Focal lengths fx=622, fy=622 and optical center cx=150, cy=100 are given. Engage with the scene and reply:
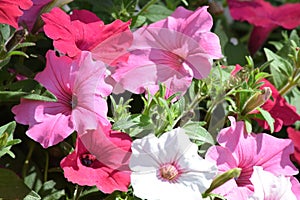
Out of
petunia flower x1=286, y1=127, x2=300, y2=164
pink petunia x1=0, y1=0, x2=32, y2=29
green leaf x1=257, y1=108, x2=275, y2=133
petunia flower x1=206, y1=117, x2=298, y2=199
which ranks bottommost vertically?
petunia flower x1=286, y1=127, x2=300, y2=164

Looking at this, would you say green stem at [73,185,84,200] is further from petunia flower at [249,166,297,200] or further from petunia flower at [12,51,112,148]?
petunia flower at [249,166,297,200]

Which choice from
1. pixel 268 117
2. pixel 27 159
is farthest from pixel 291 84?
pixel 27 159

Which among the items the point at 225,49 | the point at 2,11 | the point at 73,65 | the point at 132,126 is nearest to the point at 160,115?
the point at 132,126

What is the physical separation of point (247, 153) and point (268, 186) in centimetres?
9

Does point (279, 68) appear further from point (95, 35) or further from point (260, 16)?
point (95, 35)

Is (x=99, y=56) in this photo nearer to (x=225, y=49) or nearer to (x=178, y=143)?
(x=178, y=143)

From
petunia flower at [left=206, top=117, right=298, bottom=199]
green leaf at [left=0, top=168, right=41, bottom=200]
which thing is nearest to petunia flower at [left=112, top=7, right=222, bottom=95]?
petunia flower at [left=206, top=117, right=298, bottom=199]

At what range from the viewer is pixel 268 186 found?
0.88 metres

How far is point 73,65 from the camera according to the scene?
92 cm

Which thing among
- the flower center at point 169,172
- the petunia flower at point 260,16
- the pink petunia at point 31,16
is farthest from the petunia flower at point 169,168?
the petunia flower at point 260,16

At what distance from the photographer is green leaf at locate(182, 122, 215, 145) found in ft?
3.01

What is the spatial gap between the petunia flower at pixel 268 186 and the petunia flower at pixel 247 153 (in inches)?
1.5

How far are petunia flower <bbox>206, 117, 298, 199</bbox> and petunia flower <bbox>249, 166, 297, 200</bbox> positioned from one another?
0.13ft

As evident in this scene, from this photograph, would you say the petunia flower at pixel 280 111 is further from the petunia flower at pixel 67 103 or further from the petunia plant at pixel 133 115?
the petunia flower at pixel 67 103
